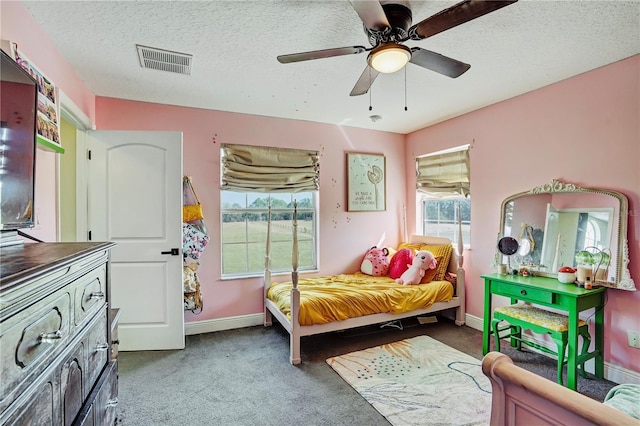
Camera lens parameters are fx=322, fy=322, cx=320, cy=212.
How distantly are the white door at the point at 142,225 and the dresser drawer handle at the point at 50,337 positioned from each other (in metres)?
2.23

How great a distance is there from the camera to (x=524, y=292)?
2635 millimetres

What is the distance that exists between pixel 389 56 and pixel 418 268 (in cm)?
238

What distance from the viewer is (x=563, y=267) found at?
2664mm

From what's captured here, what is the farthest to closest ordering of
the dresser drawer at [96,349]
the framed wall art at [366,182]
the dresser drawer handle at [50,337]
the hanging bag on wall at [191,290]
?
the framed wall art at [366,182], the hanging bag on wall at [191,290], the dresser drawer at [96,349], the dresser drawer handle at [50,337]

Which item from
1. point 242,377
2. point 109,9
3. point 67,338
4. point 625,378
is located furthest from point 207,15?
point 625,378

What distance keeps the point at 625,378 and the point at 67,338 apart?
11.2 ft

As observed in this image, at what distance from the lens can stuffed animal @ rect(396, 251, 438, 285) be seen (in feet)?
11.4

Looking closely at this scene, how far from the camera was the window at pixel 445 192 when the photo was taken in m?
3.73

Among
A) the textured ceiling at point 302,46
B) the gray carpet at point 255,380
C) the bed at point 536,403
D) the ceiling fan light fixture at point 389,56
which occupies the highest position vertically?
the textured ceiling at point 302,46

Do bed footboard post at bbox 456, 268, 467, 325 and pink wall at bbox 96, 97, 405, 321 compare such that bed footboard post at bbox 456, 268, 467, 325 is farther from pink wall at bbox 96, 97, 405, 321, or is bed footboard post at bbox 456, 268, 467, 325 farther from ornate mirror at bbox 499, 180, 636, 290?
pink wall at bbox 96, 97, 405, 321

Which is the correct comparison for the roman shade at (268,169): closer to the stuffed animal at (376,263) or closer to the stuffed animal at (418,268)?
the stuffed animal at (376,263)

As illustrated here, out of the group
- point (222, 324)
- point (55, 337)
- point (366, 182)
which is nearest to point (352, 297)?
point (222, 324)

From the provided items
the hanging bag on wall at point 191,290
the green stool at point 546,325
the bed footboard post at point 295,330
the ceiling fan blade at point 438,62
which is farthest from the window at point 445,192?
the hanging bag on wall at point 191,290

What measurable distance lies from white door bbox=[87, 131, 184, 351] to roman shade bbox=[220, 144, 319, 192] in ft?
2.13
